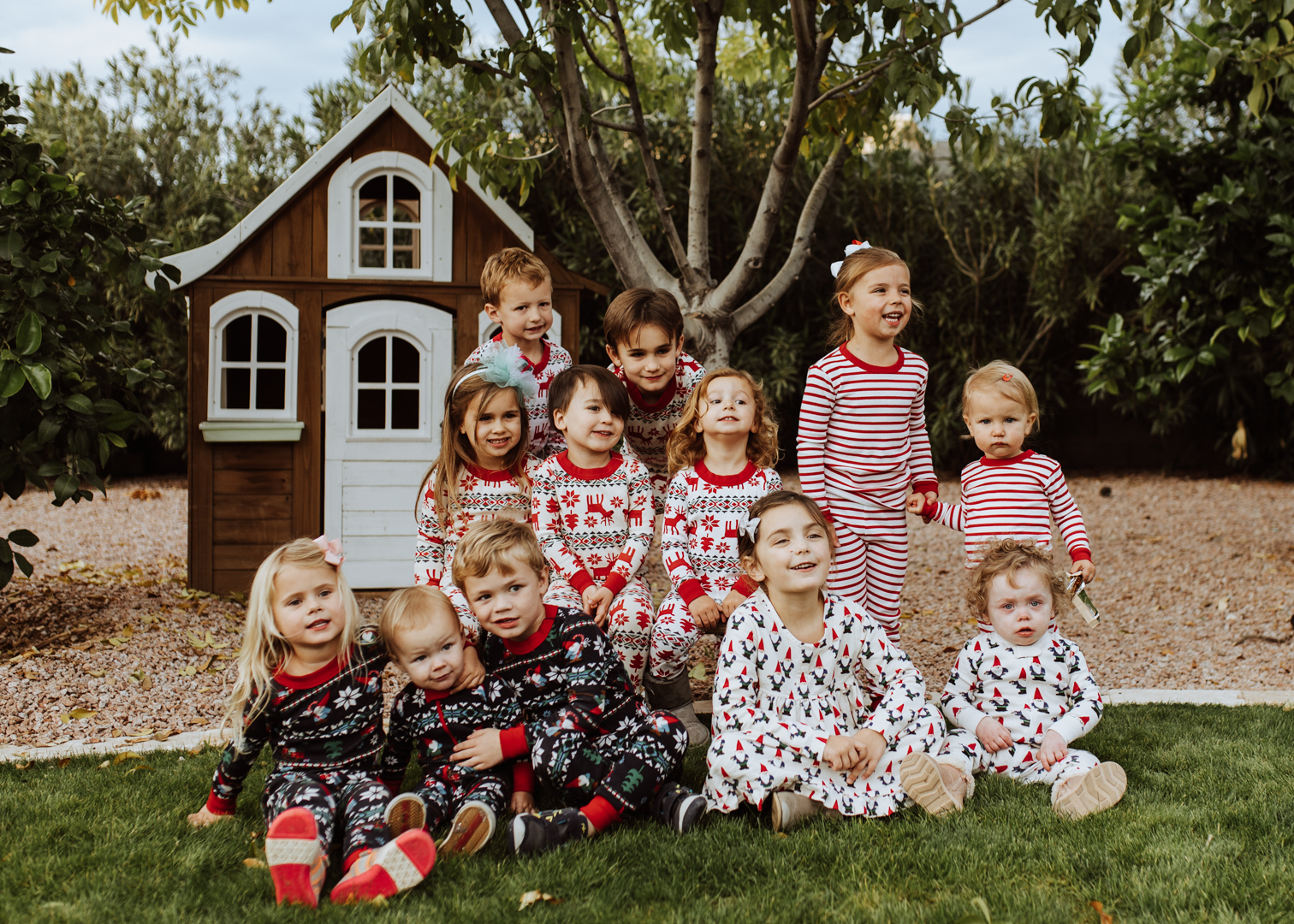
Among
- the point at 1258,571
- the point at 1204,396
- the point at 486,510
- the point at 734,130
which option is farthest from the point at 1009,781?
the point at 1204,396

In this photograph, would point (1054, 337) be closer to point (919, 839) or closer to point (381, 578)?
point (381, 578)

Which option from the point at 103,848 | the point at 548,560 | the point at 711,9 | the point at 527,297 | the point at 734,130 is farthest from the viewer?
the point at 734,130

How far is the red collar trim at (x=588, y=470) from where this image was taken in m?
3.33

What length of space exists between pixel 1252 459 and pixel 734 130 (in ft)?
19.5

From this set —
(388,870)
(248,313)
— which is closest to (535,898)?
(388,870)

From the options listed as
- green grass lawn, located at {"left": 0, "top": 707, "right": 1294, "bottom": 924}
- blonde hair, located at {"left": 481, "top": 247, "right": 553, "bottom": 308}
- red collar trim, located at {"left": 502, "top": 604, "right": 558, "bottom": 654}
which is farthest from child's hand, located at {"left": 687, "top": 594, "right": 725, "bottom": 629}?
blonde hair, located at {"left": 481, "top": 247, "right": 553, "bottom": 308}

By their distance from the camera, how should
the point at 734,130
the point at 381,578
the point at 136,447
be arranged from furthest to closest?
1. the point at 136,447
2. the point at 734,130
3. the point at 381,578

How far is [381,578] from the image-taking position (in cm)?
575

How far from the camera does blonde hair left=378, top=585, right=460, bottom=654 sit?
8.73 ft

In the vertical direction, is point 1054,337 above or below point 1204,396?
above

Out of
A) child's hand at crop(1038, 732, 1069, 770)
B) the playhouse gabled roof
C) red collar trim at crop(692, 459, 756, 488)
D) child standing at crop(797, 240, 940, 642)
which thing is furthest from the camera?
the playhouse gabled roof

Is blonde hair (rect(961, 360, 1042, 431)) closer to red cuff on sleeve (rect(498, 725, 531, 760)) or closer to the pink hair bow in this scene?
red cuff on sleeve (rect(498, 725, 531, 760))

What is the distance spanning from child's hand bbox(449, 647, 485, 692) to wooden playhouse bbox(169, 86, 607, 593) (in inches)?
124

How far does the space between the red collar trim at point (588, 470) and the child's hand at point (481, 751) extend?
3.11 feet
